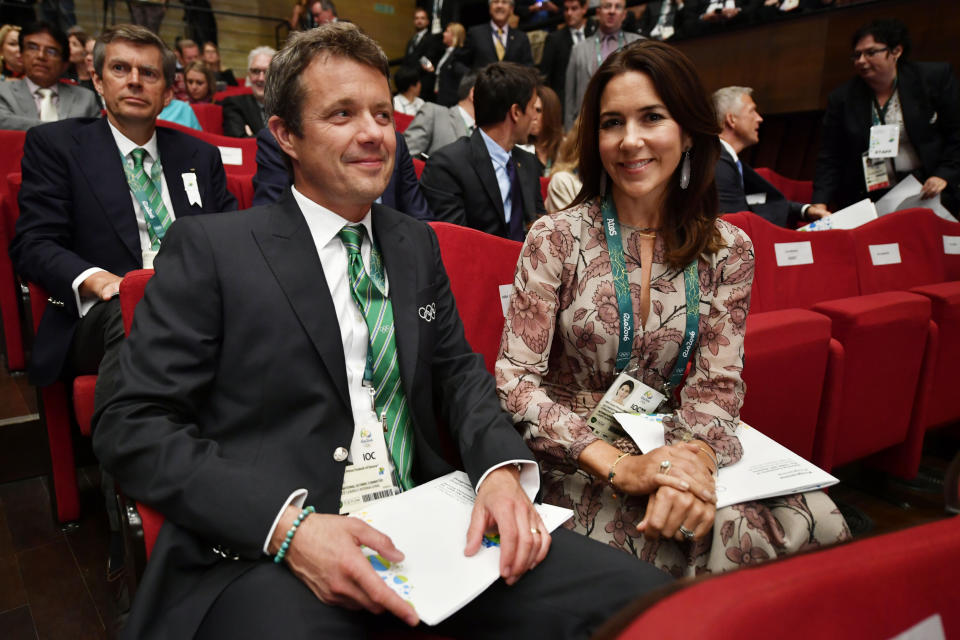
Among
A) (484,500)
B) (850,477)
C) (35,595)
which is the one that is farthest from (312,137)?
(850,477)

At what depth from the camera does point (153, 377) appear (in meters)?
0.90

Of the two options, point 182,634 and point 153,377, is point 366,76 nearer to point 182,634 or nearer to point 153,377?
point 153,377

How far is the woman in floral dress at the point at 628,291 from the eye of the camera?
3.92 ft

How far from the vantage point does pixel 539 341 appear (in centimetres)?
127

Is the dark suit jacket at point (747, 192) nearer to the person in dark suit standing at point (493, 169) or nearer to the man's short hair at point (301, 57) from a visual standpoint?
the person in dark suit standing at point (493, 169)

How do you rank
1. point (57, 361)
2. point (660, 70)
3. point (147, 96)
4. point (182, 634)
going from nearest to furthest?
point (182, 634), point (660, 70), point (57, 361), point (147, 96)

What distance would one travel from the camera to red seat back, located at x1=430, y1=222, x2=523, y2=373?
156 centimetres

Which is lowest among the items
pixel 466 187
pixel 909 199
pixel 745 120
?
pixel 909 199

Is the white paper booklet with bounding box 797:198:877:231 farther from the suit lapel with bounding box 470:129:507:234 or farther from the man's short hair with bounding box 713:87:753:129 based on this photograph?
the suit lapel with bounding box 470:129:507:234

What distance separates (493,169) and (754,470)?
Answer: 71.6 inches

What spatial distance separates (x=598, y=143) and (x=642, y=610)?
119cm

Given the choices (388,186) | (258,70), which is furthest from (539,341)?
(258,70)

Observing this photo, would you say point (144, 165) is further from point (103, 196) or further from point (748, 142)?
point (748, 142)

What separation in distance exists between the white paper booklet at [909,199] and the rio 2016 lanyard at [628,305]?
2868mm
